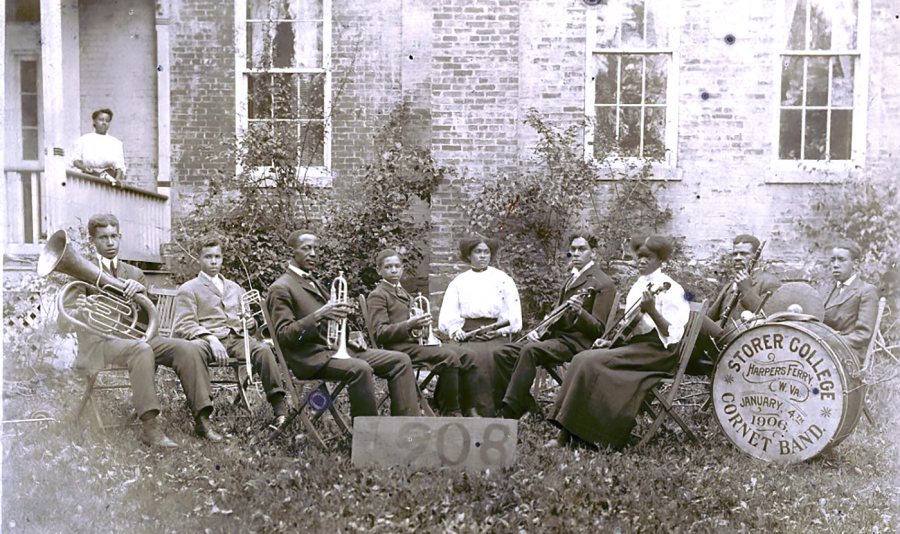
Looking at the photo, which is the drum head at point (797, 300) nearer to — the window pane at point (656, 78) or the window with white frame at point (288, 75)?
the window pane at point (656, 78)

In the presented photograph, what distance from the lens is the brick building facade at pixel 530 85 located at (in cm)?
820

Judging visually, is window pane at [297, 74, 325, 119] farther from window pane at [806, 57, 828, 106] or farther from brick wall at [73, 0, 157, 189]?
window pane at [806, 57, 828, 106]

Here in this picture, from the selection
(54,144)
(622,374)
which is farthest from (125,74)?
(622,374)

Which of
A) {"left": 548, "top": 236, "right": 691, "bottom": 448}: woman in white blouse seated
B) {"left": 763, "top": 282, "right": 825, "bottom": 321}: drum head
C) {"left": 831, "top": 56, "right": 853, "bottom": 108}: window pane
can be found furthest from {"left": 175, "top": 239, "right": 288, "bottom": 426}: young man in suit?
{"left": 831, "top": 56, "right": 853, "bottom": 108}: window pane

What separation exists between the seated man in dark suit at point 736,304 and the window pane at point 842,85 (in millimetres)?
2508

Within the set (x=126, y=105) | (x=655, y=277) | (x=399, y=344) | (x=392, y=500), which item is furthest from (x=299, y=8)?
(x=392, y=500)

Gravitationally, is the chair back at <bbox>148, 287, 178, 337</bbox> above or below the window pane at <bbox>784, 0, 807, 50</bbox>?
below

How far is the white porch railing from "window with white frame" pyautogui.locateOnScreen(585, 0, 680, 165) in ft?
14.0

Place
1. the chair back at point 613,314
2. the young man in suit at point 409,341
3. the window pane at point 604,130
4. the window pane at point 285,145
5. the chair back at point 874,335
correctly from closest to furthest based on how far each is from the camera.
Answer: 1. the chair back at point 874,335
2. the young man in suit at point 409,341
3. the chair back at point 613,314
4. the window pane at point 604,130
5. the window pane at point 285,145

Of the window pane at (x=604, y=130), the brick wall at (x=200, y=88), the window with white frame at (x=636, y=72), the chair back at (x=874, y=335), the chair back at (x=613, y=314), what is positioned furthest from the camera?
the brick wall at (x=200, y=88)

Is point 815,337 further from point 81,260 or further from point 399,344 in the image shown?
point 81,260

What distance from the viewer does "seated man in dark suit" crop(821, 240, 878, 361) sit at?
626 centimetres

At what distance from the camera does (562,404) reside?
609 centimetres

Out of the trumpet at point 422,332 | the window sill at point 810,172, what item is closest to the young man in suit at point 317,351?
the trumpet at point 422,332
